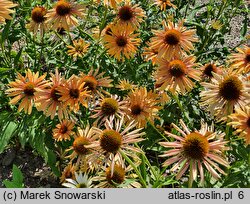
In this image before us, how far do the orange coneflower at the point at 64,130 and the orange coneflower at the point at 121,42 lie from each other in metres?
0.55

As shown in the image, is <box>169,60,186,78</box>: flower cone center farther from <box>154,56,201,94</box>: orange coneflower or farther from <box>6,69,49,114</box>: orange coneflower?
<box>6,69,49,114</box>: orange coneflower

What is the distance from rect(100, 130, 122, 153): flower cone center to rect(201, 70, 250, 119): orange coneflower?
496 millimetres

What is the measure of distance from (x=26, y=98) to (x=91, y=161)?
26.1 inches

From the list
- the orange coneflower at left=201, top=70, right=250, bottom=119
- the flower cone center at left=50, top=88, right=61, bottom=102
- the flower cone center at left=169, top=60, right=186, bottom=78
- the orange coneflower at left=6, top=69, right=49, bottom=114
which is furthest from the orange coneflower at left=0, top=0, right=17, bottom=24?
the orange coneflower at left=201, top=70, right=250, bottom=119

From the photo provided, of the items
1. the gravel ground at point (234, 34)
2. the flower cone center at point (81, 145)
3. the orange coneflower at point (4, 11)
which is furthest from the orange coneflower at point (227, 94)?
the gravel ground at point (234, 34)

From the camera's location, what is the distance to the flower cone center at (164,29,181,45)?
2336 millimetres

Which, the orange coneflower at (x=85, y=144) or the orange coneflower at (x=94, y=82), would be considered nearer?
the orange coneflower at (x=85, y=144)

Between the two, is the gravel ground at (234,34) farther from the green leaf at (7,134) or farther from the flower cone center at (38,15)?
the green leaf at (7,134)

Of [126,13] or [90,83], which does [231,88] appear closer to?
[90,83]

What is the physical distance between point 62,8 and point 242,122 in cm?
145

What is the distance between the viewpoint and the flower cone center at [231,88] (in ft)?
6.48

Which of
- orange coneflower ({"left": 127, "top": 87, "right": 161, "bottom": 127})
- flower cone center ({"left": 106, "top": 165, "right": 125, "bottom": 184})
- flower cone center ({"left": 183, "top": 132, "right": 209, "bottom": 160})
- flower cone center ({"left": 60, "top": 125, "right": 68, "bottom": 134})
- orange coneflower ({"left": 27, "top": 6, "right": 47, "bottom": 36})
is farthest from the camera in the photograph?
orange coneflower ({"left": 27, "top": 6, "right": 47, "bottom": 36})

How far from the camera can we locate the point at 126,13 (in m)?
2.80

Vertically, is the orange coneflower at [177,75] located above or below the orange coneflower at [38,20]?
below
